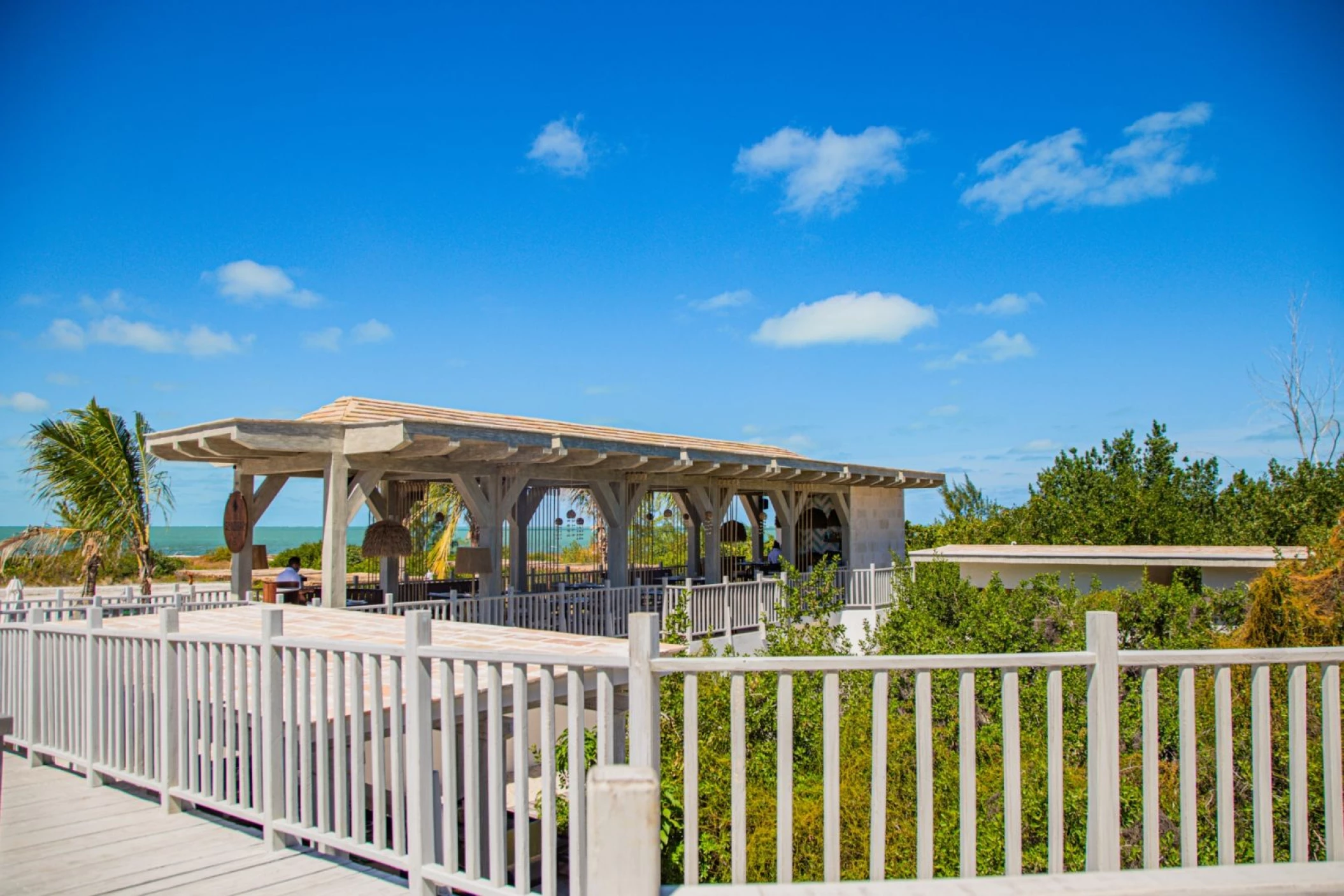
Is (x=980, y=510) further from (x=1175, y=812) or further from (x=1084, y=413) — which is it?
(x=1175, y=812)

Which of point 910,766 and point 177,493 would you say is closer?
point 910,766

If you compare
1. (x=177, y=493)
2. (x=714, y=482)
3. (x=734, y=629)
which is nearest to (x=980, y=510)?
(x=714, y=482)

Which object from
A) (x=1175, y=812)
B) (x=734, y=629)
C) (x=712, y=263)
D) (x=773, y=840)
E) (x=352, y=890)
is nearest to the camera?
(x=352, y=890)

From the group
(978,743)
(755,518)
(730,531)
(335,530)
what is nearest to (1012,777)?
(978,743)

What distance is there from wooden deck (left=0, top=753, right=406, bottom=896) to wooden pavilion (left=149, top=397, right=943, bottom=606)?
514cm

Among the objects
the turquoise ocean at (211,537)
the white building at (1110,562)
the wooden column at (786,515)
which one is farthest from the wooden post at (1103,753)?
the turquoise ocean at (211,537)

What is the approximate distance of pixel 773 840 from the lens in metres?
4.48

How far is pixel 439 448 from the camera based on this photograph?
10.1 m

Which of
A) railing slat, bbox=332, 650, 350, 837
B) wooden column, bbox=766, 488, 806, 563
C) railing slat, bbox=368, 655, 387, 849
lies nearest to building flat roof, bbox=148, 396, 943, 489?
wooden column, bbox=766, 488, 806, 563

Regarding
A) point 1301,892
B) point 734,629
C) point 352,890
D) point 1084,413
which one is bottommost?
point 734,629

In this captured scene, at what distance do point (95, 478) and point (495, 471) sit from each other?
30.2 ft

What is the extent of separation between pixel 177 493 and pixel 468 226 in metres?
12.6

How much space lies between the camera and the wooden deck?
Answer: 3545 millimetres

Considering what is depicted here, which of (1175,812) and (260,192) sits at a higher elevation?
(260,192)
